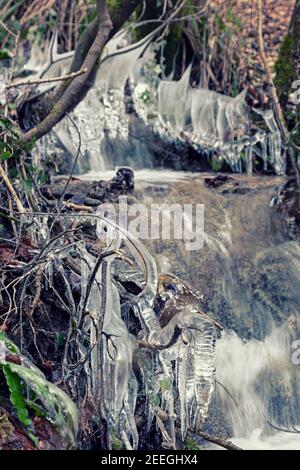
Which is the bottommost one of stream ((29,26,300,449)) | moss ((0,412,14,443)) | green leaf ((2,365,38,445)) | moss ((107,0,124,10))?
moss ((0,412,14,443))

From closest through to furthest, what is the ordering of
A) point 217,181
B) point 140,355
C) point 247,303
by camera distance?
point 140,355 < point 247,303 < point 217,181

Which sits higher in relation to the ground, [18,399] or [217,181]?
[217,181]

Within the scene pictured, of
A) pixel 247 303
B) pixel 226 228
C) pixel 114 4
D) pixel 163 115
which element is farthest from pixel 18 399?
pixel 163 115

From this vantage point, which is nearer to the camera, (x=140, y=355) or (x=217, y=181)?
(x=140, y=355)

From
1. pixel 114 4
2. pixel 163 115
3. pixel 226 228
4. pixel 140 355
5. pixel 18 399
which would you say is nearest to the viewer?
pixel 18 399

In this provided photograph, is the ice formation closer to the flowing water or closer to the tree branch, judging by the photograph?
the flowing water

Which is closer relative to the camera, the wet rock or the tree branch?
the tree branch

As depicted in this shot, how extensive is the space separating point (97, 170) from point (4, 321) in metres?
3.06

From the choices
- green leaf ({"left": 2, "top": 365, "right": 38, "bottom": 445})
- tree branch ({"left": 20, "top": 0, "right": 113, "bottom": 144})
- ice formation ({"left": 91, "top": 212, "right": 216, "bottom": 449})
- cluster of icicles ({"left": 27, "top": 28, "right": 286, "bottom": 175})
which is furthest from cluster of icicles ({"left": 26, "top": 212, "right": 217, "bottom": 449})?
cluster of icicles ({"left": 27, "top": 28, "right": 286, "bottom": 175})

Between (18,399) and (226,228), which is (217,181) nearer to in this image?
(226,228)
